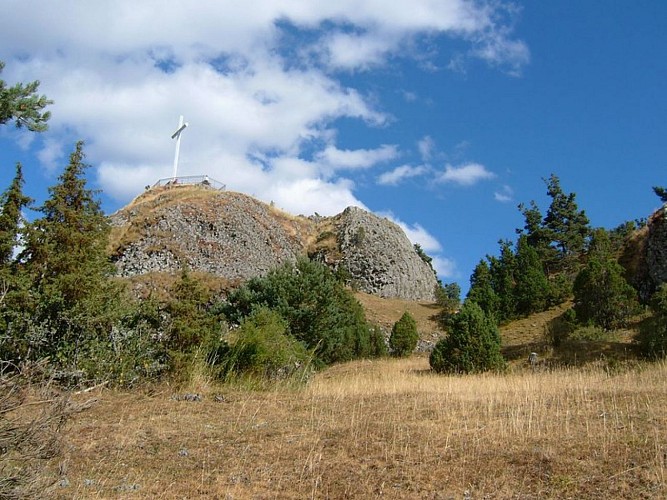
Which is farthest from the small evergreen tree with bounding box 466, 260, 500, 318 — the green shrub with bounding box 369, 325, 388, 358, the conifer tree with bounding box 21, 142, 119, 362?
the conifer tree with bounding box 21, 142, 119, 362

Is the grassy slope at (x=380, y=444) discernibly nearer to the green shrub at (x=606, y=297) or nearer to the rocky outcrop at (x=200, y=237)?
the green shrub at (x=606, y=297)

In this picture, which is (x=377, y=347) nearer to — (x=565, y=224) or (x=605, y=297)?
(x=605, y=297)

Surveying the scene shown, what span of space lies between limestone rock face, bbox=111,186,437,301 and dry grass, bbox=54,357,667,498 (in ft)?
82.4

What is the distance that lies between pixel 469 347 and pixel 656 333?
17.3 feet

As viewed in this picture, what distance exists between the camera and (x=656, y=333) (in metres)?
15.1

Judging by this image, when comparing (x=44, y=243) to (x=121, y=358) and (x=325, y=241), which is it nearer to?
(x=121, y=358)

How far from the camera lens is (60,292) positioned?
10.3m

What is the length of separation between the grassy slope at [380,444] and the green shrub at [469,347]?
4752 mm

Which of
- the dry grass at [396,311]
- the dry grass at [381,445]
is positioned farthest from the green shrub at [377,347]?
the dry grass at [381,445]

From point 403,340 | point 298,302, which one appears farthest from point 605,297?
point 298,302

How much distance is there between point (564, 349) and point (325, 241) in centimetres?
3604

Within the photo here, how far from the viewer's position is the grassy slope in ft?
15.9

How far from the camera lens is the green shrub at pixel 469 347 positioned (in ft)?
46.8

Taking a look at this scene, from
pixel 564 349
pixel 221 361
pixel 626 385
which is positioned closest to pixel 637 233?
pixel 564 349
